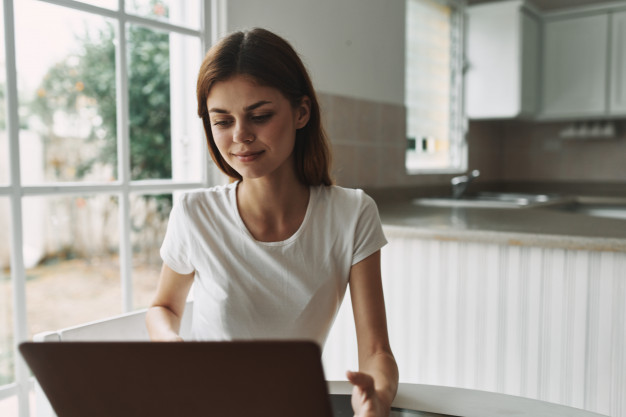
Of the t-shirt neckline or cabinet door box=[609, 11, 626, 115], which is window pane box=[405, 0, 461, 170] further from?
the t-shirt neckline

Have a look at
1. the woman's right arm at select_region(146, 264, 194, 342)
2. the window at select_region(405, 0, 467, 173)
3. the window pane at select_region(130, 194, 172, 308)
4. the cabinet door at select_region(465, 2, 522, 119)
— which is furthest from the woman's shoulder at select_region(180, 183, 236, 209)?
→ the cabinet door at select_region(465, 2, 522, 119)

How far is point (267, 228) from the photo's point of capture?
43.4 inches

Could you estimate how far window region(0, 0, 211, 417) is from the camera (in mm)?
1783

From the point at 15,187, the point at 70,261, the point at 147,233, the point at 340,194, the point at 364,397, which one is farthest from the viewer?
the point at 70,261

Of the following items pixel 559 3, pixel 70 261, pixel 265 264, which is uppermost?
pixel 559 3

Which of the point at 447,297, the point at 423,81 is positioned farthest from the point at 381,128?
the point at 447,297

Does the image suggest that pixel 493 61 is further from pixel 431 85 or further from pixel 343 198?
pixel 343 198

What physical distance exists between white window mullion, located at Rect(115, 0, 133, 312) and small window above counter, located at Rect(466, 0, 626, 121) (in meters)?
2.40

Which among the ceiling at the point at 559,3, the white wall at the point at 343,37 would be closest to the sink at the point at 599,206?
the white wall at the point at 343,37

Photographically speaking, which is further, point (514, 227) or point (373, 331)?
point (514, 227)

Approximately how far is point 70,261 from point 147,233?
107cm

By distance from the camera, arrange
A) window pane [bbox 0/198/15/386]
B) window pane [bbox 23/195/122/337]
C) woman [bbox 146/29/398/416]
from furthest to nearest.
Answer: window pane [bbox 23/195/122/337]
window pane [bbox 0/198/15/386]
woman [bbox 146/29/398/416]

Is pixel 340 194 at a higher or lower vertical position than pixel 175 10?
lower

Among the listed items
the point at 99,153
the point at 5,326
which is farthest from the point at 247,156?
the point at 99,153
